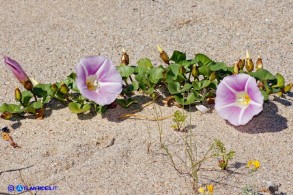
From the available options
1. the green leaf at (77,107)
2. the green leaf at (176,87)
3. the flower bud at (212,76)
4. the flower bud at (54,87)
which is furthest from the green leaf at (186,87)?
the flower bud at (54,87)

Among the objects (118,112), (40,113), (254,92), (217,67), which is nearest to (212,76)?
(217,67)

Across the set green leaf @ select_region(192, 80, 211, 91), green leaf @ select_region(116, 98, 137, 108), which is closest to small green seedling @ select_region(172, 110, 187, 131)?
green leaf @ select_region(192, 80, 211, 91)

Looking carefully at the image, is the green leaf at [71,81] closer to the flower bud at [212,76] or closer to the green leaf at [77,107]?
the green leaf at [77,107]

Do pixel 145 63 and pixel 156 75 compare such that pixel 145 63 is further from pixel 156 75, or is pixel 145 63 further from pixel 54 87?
pixel 54 87

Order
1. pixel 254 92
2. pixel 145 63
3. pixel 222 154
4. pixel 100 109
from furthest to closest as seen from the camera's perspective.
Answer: pixel 145 63, pixel 100 109, pixel 254 92, pixel 222 154

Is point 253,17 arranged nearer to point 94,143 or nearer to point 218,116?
point 218,116

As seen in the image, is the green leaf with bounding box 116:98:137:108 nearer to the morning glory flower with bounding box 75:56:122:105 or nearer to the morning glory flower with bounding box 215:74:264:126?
the morning glory flower with bounding box 75:56:122:105
